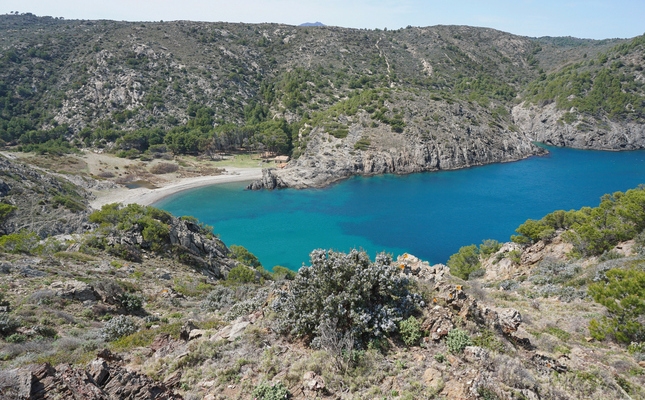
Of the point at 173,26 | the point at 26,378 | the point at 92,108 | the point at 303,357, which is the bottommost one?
the point at 303,357

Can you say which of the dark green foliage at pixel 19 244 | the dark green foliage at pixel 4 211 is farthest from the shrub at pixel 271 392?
the dark green foliage at pixel 4 211

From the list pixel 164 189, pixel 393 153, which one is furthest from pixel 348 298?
pixel 393 153

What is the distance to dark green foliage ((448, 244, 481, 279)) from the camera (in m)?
33.0

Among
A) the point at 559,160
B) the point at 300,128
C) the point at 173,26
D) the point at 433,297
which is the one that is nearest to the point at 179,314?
the point at 433,297

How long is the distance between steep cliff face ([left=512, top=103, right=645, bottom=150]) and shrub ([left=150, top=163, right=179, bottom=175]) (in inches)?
4589

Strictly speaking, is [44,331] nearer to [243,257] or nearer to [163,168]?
[243,257]

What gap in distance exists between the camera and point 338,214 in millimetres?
63969

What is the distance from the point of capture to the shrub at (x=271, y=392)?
7.98 metres

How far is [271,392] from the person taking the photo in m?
8.08

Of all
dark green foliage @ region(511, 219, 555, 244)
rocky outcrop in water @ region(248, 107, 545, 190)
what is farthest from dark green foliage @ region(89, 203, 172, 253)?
rocky outcrop in water @ region(248, 107, 545, 190)

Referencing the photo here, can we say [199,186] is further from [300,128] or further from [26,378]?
[26,378]

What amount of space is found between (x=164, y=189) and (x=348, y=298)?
73842 millimetres

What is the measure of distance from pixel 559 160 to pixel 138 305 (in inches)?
4374

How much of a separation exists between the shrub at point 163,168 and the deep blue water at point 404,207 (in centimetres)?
1654
